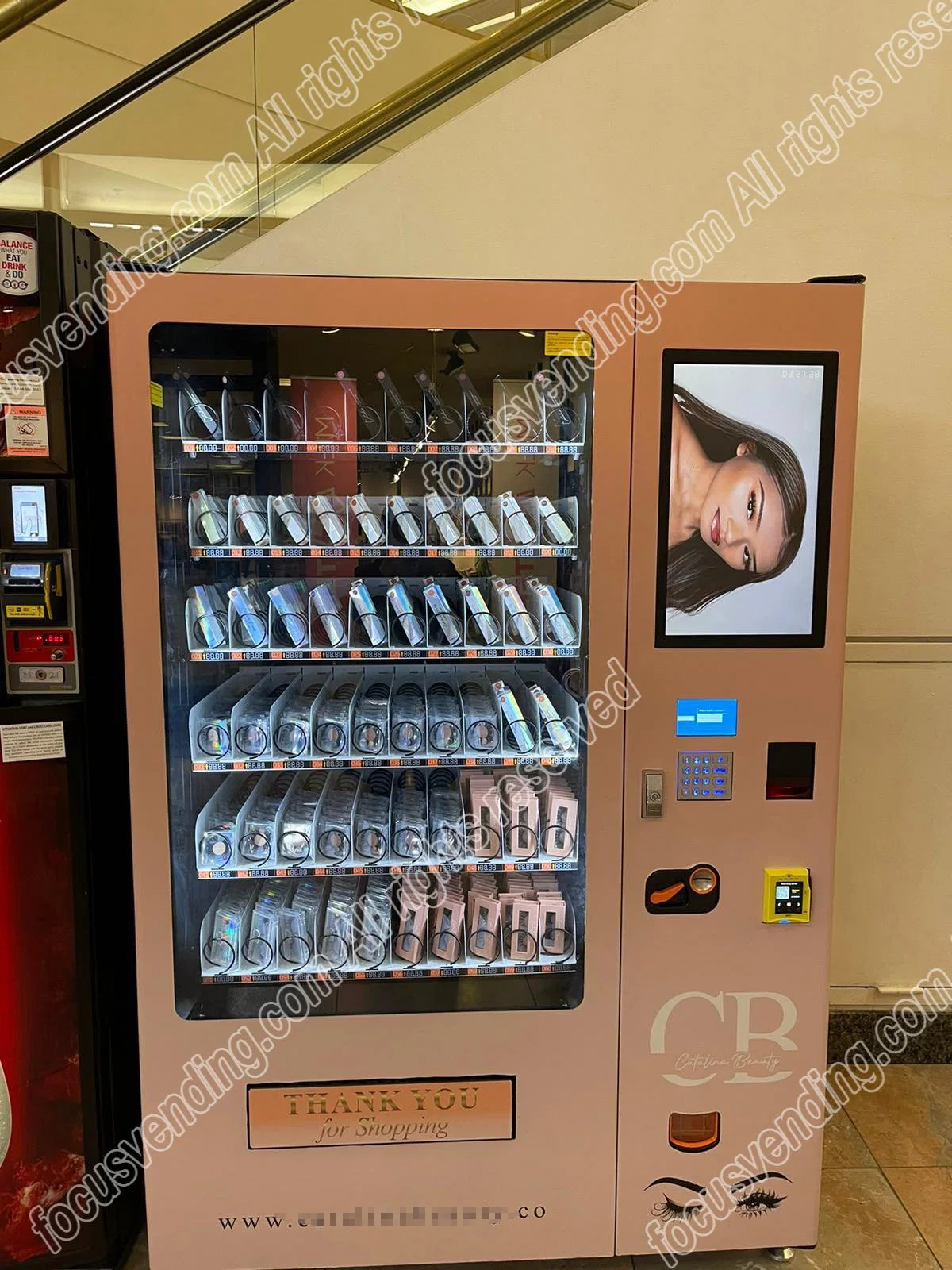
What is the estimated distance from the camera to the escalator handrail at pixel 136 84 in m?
2.11

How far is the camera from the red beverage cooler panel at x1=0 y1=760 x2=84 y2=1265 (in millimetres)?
1691

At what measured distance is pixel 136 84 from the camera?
7.36 ft

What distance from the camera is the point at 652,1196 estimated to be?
69.2 inches

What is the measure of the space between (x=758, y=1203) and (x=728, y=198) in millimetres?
2714

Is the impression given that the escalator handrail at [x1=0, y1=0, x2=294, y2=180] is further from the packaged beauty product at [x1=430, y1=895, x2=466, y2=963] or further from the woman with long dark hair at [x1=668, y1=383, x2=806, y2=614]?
the packaged beauty product at [x1=430, y1=895, x2=466, y2=963]

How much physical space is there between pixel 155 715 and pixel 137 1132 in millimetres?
1153

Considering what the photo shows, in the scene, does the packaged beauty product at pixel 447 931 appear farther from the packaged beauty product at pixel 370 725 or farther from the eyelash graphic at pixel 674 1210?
the eyelash graphic at pixel 674 1210

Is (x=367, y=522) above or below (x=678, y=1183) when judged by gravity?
above

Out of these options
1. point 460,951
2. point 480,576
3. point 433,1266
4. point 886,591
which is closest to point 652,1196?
point 433,1266

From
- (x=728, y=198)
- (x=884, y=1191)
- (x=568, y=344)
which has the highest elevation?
(x=728, y=198)

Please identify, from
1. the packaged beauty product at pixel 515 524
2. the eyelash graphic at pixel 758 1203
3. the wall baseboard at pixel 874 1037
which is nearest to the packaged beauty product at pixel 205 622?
the packaged beauty product at pixel 515 524

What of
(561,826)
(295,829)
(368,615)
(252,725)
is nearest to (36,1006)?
(295,829)

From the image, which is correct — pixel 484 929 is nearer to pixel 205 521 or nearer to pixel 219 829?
pixel 219 829

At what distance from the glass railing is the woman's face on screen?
1543 mm
